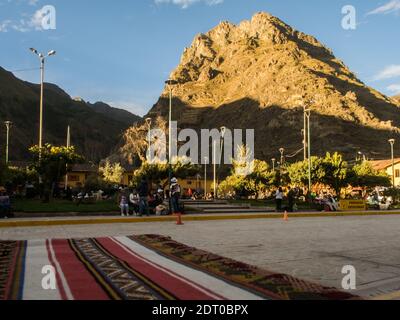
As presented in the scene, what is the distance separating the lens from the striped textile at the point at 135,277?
498cm

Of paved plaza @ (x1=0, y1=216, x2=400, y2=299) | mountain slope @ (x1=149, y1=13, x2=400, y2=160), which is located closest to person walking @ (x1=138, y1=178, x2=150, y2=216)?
paved plaza @ (x1=0, y1=216, x2=400, y2=299)

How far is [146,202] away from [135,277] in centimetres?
1518

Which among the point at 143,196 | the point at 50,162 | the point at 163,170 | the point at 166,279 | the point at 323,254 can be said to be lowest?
the point at 323,254

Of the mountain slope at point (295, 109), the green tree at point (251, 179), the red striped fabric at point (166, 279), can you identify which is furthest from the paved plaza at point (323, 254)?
the mountain slope at point (295, 109)

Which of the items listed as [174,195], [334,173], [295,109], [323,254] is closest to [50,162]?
[174,195]

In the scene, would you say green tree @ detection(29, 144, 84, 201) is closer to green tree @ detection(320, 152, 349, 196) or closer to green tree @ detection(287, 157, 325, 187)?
green tree @ detection(287, 157, 325, 187)

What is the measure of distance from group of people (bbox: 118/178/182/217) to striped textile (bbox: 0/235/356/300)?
11.8 m

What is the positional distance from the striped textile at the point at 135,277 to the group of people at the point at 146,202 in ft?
38.8

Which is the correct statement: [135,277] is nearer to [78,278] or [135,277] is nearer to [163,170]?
[78,278]

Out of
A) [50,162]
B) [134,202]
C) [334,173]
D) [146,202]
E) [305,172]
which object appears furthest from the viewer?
[305,172]

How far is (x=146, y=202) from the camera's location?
820 inches

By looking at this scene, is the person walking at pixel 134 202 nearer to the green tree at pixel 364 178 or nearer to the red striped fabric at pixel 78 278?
the red striped fabric at pixel 78 278

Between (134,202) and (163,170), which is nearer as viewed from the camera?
(134,202)

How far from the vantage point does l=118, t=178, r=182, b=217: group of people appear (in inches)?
808
